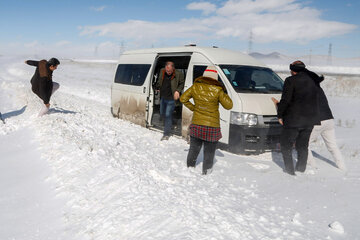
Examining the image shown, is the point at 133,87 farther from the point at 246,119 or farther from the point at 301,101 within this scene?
the point at 301,101

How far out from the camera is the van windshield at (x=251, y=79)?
6.50m

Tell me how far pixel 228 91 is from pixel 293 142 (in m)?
1.62

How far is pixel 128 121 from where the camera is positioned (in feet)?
31.0

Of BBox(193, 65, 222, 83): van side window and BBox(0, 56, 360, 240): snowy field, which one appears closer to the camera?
BBox(0, 56, 360, 240): snowy field

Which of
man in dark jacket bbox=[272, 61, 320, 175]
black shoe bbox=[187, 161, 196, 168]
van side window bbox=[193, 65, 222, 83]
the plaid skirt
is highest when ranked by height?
van side window bbox=[193, 65, 222, 83]

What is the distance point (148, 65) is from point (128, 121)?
187 cm

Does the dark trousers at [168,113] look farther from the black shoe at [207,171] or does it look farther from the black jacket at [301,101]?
the black jacket at [301,101]

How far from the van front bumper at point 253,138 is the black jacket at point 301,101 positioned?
30.0 inches

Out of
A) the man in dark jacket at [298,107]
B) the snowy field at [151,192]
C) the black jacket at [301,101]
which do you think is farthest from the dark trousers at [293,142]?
the snowy field at [151,192]

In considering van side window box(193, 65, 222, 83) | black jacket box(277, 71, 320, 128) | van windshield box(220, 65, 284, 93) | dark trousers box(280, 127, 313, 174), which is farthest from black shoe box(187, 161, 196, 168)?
van side window box(193, 65, 222, 83)

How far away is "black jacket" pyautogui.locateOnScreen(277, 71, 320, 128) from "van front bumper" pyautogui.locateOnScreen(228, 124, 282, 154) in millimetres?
→ 762

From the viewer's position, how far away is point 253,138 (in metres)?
5.96

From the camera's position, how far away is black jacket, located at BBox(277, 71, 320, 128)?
16.6ft

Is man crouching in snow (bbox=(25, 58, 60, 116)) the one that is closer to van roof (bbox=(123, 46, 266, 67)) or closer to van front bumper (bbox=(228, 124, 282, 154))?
van roof (bbox=(123, 46, 266, 67))
